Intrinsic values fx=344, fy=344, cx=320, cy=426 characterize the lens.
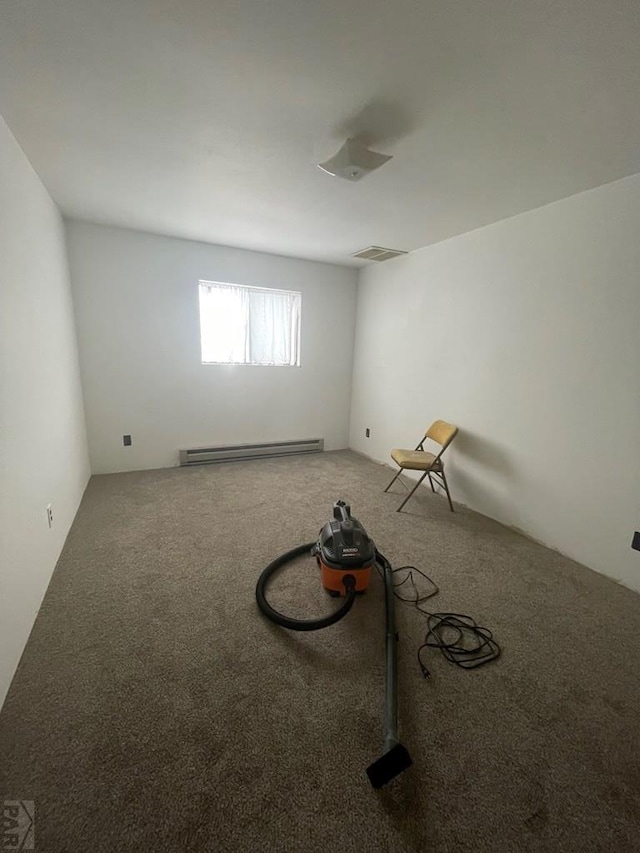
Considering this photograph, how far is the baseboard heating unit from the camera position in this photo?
147 inches

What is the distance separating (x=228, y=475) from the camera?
3514 millimetres

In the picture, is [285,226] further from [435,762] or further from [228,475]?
[435,762]

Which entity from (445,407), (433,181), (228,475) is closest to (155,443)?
(228,475)

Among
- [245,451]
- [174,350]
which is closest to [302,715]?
→ [245,451]

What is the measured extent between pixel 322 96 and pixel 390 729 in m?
2.35

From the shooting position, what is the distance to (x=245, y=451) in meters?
3.97

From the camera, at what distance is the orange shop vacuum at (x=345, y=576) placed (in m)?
1.41

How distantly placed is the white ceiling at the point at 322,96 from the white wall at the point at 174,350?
2.92ft

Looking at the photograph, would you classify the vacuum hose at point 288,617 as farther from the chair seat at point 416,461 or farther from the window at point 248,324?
the window at point 248,324

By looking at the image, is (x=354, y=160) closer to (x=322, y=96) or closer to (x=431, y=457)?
(x=322, y=96)

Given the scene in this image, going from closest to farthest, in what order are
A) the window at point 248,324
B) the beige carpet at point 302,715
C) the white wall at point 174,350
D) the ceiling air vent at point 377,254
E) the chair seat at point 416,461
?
the beige carpet at point 302,715, the chair seat at point 416,461, the white wall at point 174,350, the ceiling air vent at point 377,254, the window at point 248,324

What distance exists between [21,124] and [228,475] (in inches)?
108

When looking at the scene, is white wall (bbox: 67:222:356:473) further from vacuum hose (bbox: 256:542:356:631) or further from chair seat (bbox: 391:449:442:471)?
vacuum hose (bbox: 256:542:356:631)

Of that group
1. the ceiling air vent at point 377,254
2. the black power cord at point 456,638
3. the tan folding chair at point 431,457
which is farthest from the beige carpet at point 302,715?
the ceiling air vent at point 377,254
